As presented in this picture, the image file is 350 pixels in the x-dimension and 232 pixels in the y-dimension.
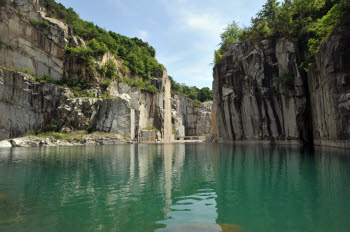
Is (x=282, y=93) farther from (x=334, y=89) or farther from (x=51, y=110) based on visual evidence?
(x=51, y=110)

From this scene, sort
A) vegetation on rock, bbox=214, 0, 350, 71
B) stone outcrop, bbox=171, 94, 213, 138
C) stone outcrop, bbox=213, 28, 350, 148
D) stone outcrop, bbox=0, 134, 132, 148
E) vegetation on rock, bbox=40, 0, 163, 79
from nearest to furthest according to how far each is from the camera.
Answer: stone outcrop, bbox=213, 28, 350, 148 → vegetation on rock, bbox=214, 0, 350, 71 → stone outcrop, bbox=0, 134, 132, 148 → vegetation on rock, bbox=40, 0, 163, 79 → stone outcrop, bbox=171, 94, 213, 138

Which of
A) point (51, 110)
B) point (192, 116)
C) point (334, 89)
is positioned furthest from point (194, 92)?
point (334, 89)

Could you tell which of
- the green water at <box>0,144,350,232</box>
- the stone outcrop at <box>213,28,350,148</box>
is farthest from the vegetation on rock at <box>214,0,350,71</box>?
the green water at <box>0,144,350,232</box>

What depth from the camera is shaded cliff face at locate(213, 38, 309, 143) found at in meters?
30.8

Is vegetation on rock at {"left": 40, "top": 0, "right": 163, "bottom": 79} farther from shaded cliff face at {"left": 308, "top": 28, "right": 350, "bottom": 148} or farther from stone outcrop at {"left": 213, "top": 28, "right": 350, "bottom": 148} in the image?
shaded cliff face at {"left": 308, "top": 28, "right": 350, "bottom": 148}

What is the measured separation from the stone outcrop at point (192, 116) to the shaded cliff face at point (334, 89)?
5853cm

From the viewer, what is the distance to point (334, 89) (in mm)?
20469

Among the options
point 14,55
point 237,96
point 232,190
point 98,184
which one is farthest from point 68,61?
point 232,190

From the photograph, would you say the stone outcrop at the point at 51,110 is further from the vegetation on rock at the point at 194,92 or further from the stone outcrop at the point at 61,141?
the vegetation on rock at the point at 194,92

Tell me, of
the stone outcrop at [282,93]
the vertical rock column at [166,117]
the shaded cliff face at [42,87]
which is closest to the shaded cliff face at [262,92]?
the stone outcrop at [282,93]

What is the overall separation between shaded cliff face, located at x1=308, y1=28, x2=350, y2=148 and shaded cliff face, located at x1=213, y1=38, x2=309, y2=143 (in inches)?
227

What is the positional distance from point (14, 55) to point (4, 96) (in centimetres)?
877

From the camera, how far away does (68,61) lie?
51.3 metres

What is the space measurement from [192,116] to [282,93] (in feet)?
179
